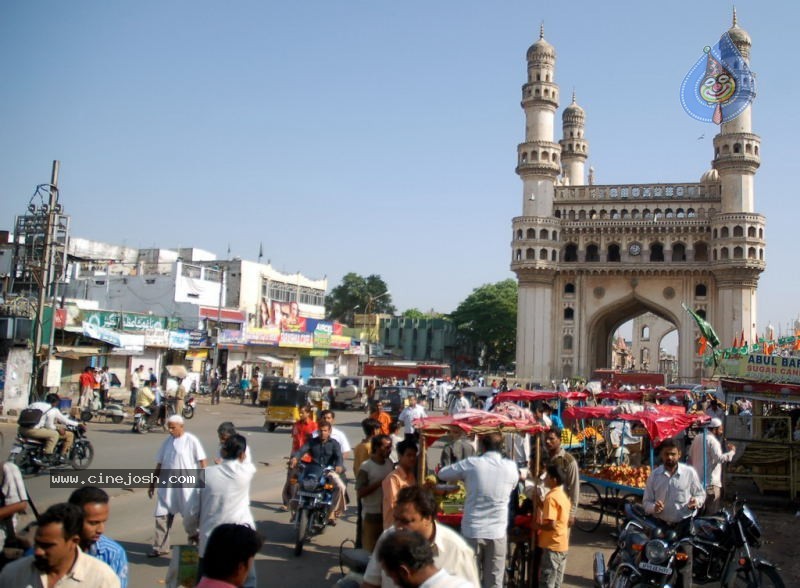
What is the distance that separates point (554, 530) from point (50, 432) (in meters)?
8.09

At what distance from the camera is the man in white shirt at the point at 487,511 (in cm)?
542

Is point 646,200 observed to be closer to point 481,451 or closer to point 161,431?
point 161,431

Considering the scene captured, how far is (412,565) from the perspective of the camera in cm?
297

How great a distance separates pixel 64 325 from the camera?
22.9 m

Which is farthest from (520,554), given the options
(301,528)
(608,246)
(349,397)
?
(608,246)

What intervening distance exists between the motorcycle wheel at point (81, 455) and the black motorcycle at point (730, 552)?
924cm

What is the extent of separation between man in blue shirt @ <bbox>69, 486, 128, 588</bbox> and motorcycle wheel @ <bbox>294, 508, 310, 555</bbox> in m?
3.44

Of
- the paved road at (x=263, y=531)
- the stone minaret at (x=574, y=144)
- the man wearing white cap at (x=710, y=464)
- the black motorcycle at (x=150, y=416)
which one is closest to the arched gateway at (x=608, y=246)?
the stone minaret at (x=574, y=144)

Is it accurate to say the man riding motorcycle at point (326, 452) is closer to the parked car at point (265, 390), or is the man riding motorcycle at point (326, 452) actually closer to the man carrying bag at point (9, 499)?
the man carrying bag at point (9, 499)

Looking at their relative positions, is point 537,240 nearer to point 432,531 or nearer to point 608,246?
point 608,246

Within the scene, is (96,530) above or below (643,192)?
below

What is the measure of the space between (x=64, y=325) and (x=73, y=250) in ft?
75.4

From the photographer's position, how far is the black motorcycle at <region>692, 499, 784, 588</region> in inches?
240

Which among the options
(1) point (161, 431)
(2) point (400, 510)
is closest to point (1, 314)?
(1) point (161, 431)
